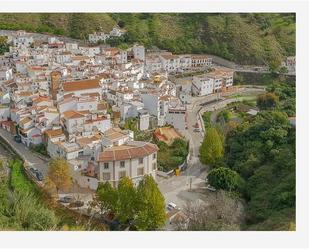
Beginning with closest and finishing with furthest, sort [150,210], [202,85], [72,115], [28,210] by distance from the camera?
[28,210]
[150,210]
[72,115]
[202,85]

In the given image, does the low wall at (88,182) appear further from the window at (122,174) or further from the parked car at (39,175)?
the parked car at (39,175)

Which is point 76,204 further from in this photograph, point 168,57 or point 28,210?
point 168,57

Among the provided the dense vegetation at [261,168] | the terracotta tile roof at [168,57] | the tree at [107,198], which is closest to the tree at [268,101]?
the dense vegetation at [261,168]

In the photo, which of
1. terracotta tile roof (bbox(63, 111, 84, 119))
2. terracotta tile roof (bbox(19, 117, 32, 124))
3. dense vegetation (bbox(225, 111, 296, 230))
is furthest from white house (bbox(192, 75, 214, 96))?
terracotta tile roof (bbox(19, 117, 32, 124))

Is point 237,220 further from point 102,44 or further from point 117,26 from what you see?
point 117,26

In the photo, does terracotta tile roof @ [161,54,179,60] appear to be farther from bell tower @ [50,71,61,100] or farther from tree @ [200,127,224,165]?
tree @ [200,127,224,165]

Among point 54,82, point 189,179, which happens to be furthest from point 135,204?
point 54,82
